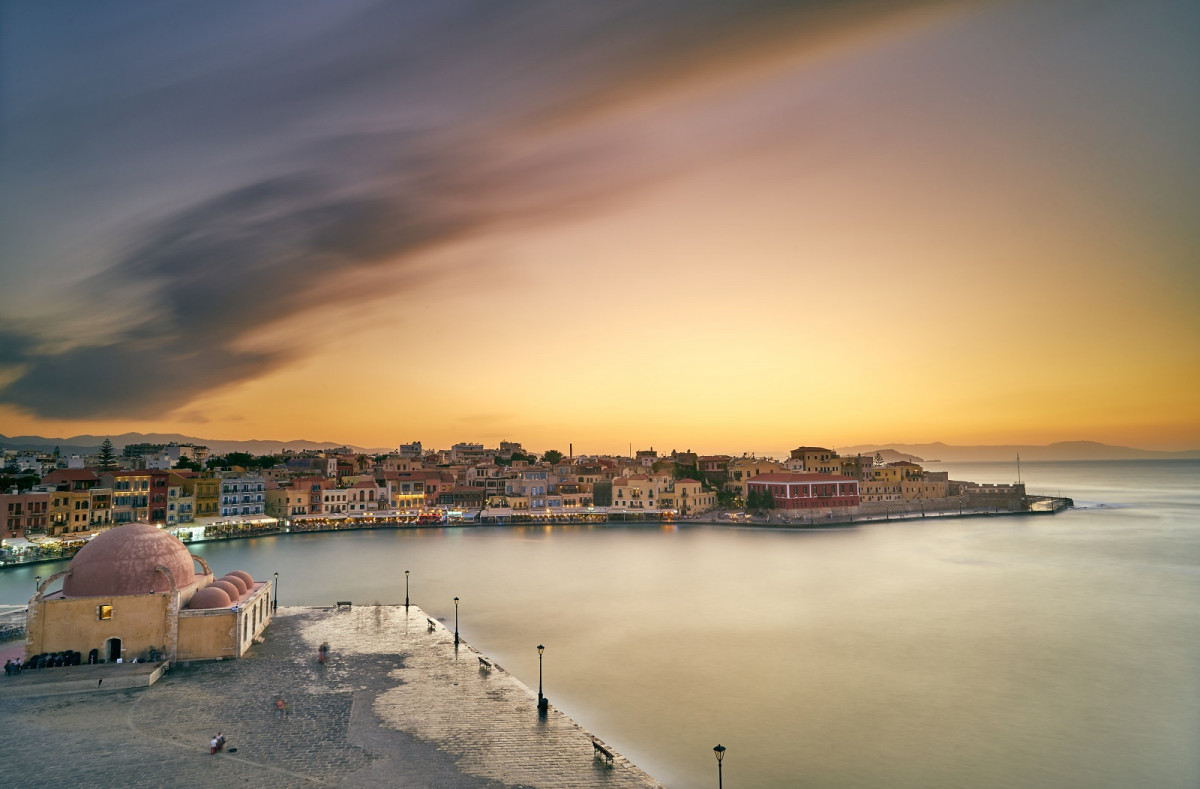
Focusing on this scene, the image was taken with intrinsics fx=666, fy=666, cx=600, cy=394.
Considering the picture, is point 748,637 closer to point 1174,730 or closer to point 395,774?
point 1174,730

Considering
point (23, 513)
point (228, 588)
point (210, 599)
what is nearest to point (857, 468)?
point (228, 588)

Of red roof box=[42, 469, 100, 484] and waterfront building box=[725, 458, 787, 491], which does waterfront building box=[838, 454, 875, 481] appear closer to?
waterfront building box=[725, 458, 787, 491]

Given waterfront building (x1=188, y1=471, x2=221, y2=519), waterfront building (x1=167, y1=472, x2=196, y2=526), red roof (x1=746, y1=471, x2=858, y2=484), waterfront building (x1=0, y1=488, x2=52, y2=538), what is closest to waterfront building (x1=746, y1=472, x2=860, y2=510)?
red roof (x1=746, y1=471, x2=858, y2=484)

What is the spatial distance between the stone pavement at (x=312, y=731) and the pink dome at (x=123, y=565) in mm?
3417

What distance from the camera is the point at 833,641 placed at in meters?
35.7

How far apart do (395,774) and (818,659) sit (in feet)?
74.6

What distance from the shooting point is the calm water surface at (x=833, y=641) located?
73.7 ft

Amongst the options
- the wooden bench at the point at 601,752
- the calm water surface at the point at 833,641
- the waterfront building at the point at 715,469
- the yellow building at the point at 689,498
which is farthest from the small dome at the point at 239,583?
the waterfront building at the point at 715,469

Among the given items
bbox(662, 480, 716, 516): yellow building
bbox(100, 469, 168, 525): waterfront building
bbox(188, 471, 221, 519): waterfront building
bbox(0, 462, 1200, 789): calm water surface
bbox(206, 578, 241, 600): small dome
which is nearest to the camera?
bbox(0, 462, 1200, 789): calm water surface

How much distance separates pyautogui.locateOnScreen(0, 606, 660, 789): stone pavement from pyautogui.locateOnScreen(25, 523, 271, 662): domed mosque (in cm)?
108

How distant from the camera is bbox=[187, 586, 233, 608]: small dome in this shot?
25.3 m

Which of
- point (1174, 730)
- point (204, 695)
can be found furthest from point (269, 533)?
point (1174, 730)

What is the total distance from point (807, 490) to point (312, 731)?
79227 millimetres

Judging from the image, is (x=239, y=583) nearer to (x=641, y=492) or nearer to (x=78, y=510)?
(x=78, y=510)
